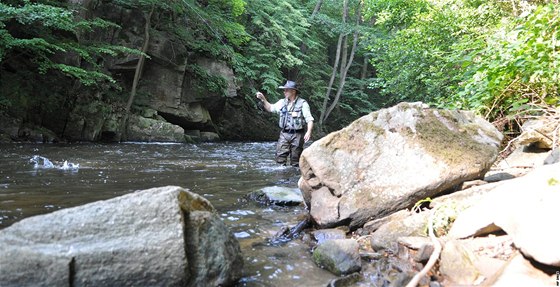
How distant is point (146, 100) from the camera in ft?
57.1

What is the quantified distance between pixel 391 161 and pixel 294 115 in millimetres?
4075

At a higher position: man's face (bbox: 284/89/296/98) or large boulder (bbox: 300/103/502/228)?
man's face (bbox: 284/89/296/98)

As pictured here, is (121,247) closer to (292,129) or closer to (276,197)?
(276,197)

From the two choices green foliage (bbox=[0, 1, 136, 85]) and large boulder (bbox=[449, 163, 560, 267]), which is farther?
green foliage (bbox=[0, 1, 136, 85])

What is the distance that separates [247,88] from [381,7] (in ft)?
28.4

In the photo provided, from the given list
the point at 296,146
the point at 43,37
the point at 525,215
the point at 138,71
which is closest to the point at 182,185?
the point at 296,146

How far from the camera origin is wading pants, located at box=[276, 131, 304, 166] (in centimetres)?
834

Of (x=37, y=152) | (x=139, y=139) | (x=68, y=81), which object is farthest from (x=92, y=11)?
(x=37, y=152)

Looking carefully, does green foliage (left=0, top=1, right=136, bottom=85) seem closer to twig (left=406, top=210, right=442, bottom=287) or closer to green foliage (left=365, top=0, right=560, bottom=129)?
green foliage (left=365, top=0, right=560, bottom=129)

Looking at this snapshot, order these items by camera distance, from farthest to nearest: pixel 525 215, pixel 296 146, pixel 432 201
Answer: pixel 296 146 < pixel 432 201 < pixel 525 215

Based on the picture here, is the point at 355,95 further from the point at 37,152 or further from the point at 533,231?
the point at 533,231

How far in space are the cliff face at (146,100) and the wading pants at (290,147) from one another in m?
8.24

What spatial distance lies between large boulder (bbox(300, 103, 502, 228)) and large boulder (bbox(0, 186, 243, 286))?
6.05 feet

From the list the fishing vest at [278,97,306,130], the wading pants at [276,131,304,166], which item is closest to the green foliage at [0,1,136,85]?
the fishing vest at [278,97,306,130]
